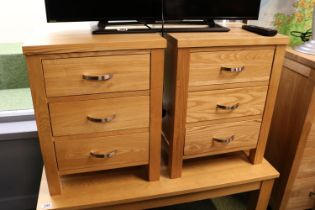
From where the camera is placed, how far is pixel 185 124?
1.03 m

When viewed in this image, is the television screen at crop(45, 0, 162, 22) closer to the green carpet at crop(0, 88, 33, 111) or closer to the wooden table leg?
the green carpet at crop(0, 88, 33, 111)

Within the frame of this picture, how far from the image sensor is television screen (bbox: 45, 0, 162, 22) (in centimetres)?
93

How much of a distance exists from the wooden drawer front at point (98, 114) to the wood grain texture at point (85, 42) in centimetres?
17

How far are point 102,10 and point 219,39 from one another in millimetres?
412

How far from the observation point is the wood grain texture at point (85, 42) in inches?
31.4

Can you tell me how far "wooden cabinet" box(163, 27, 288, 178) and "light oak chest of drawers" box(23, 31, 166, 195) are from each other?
0.25ft

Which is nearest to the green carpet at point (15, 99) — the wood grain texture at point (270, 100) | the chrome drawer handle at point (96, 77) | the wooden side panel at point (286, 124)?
the chrome drawer handle at point (96, 77)

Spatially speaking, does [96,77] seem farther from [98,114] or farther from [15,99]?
[15,99]

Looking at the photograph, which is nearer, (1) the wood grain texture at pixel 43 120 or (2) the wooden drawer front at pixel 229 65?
(1) the wood grain texture at pixel 43 120

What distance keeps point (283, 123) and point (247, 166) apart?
294 millimetres

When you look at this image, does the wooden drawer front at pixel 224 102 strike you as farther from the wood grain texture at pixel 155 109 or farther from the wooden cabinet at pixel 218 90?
the wood grain texture at pixel 155 109

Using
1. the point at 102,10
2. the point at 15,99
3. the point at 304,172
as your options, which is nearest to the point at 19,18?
the point at 15,99

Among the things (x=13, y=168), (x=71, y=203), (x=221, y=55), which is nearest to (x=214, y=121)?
(x=221, y=55)

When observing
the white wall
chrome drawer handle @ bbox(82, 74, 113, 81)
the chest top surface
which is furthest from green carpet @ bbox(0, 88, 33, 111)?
chrome drawer handle @ bbox(82, 74, 113, 81)
